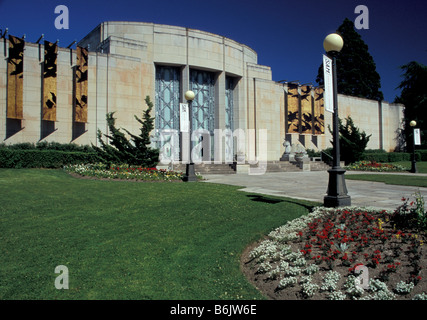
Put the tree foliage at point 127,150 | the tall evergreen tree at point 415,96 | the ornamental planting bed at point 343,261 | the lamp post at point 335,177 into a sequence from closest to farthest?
the ornamental planting bed at point 343,261 → the lamp post at point 335,177 → the tree foliage at point 127,150 → the tall evergreen tree at point 415,96

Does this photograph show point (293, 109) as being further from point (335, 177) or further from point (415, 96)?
point (335, 177)

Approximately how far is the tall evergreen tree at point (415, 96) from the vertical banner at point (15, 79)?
4361 cm

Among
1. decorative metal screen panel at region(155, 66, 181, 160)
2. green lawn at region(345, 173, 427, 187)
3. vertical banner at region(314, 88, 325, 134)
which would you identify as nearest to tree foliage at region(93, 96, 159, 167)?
decorative metal screen panel at region(155, 66, 181, 160)

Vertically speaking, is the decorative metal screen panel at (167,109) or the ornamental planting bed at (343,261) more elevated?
the decorative metal screen panel at (167,109)

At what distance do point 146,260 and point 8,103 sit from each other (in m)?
18.8

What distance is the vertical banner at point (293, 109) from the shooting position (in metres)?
32.7

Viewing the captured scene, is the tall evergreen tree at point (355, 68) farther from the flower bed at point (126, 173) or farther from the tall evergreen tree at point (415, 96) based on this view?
the flower bed at point (126, 173)

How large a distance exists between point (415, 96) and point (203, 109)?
32905 millimetres

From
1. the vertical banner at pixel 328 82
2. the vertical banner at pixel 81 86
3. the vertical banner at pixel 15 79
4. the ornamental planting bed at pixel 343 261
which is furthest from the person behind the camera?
the vertical banner at pixel 81 86

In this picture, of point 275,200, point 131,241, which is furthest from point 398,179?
point 131,241

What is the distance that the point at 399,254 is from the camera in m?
4.51

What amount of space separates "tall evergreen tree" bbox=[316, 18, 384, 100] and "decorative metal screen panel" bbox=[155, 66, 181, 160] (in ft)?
115

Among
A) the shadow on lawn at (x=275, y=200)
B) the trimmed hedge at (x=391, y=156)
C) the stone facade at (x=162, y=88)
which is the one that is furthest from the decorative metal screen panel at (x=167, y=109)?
the trimmed hedge at (x=391, y=156)
